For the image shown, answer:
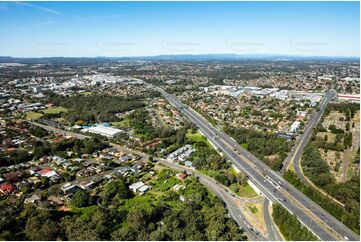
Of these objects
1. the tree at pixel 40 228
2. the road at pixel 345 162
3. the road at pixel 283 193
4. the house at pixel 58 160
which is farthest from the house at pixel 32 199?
the road at pixel 345 162

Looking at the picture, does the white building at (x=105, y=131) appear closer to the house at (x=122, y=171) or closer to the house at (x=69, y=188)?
the house at (x=122, y=171)

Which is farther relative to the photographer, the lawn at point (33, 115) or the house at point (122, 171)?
the lawn at point (33, 115)

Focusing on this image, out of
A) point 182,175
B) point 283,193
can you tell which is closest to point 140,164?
point 182,175

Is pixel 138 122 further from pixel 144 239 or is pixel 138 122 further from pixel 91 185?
pixel 144 239

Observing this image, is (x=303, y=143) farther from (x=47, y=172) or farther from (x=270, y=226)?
(x=47, y=172)

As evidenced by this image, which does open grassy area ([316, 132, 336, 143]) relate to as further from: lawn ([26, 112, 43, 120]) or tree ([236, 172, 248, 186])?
lawn ([26, 112, 43, 120])

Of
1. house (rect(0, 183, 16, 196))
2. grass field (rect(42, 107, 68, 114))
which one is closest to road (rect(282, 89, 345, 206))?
house (rect(0, 183, 16, 196))
